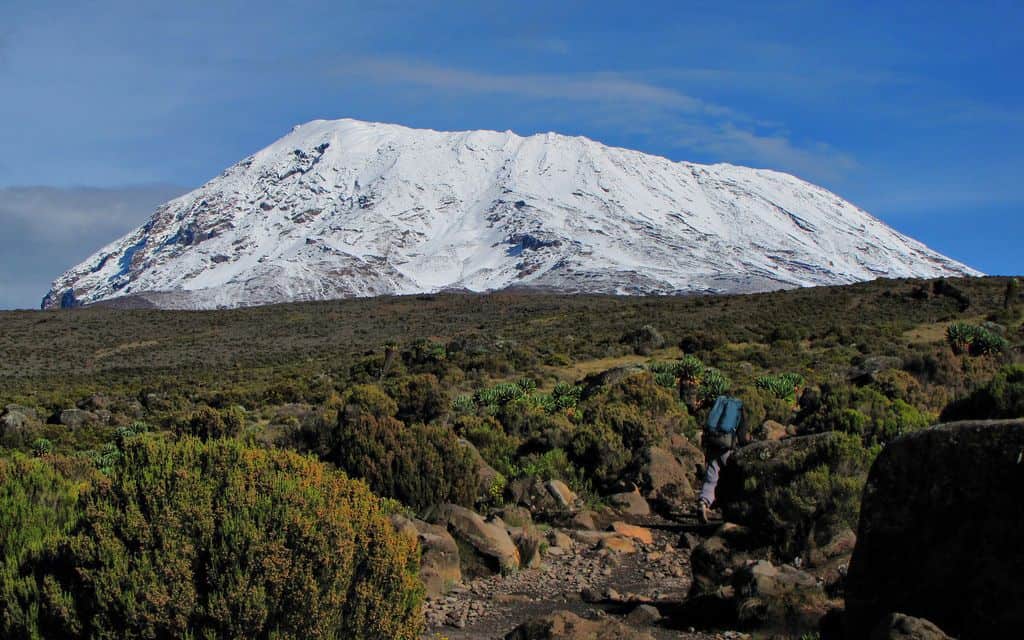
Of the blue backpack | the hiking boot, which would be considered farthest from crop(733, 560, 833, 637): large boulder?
the blue backpack

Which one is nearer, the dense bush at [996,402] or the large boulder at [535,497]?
the dense bush at [996,402]

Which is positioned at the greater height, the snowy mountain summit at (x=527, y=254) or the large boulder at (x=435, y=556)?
the snowy mountain summit at (x=527, y=254)

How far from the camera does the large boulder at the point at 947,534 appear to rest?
438 cm

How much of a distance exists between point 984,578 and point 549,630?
84.4 inches

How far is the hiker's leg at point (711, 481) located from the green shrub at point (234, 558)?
552 cm

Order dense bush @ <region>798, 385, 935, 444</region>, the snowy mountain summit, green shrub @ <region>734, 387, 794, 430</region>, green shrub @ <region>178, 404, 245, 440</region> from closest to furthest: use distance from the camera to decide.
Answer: dense bush @ <region>798, 385, 935, 444</region>, green shrub @ <region>734, 387, 794, 430</region>, green shrub @ <region>178, 404, 245, 440</region>, the snowy mountain summit

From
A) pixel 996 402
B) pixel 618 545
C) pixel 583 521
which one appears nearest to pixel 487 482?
pixel 583 521

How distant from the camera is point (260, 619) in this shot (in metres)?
4.05

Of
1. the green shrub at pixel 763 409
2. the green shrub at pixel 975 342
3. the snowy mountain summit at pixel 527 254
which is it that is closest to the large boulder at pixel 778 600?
the green shrub at pixel 763 409

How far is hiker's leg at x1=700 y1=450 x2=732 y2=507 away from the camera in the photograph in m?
9.59

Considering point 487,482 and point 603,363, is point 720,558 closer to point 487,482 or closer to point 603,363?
point 487,482

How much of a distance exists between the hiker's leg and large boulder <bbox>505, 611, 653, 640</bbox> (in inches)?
186

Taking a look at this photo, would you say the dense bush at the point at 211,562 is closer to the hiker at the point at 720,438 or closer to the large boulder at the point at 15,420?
the hiker at the point at 720,438

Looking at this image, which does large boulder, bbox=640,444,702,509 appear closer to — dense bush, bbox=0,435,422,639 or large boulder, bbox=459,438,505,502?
large boulder, bbox=459,438,505,502
